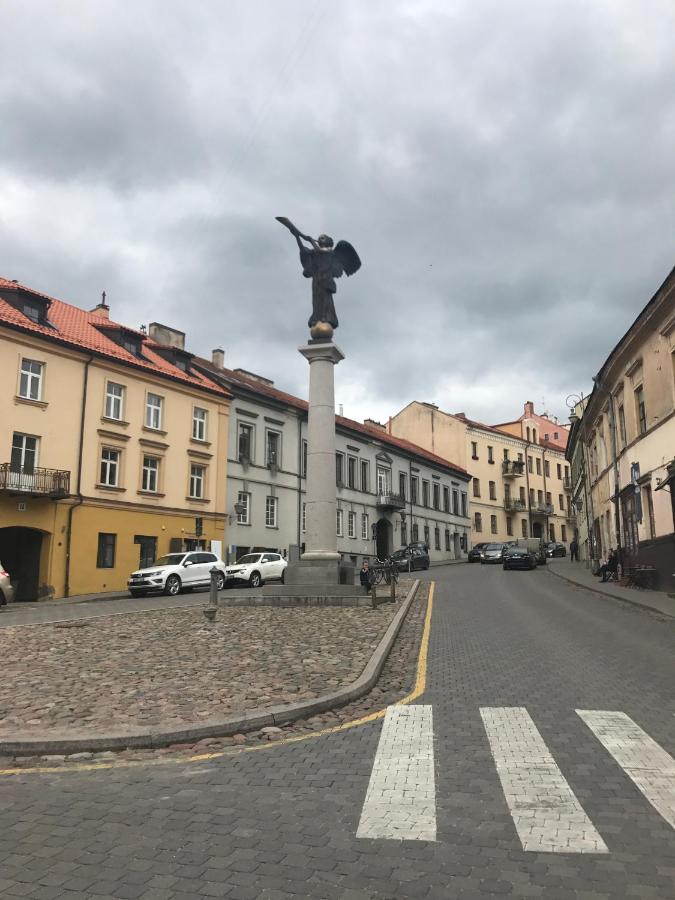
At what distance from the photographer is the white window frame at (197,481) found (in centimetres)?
3484

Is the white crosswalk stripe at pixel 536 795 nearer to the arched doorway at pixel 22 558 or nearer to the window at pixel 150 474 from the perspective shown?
the arched doorway at pixel 22 558

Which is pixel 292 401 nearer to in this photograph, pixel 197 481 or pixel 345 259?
pixel 197 481

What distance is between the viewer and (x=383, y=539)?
172 feet

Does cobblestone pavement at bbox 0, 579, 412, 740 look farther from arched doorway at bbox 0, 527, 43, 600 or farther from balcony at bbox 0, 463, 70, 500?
arched doorway at bbox 0, 527, 43, 600

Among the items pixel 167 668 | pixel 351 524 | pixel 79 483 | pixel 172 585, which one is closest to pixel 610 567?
pixel 172 585

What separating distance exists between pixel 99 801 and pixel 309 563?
16.6 metres

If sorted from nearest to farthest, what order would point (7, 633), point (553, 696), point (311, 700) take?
point (311, 700) → point (553, 696) → point (7, 633)

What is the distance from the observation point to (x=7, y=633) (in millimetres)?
14031

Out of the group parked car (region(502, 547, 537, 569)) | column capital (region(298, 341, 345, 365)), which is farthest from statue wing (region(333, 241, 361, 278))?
parked car (region(502, 547, 537, 569))

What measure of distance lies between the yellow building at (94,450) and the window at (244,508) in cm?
150

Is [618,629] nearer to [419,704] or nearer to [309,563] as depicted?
[419,704]

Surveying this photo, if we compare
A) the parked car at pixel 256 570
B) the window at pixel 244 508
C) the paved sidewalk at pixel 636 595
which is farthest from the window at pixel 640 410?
the window at pixel 244 508

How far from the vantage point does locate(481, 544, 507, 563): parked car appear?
5069cm

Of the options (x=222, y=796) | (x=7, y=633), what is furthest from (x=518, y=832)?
(x=7, y=633)
